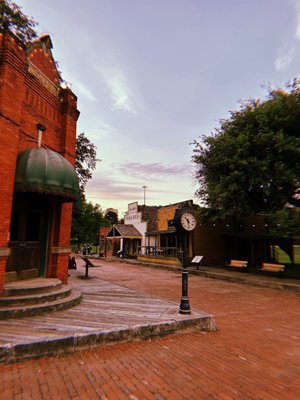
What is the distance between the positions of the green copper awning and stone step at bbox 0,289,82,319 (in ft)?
8.82

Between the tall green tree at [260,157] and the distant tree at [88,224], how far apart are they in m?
36.5

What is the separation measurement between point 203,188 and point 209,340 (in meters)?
16.0

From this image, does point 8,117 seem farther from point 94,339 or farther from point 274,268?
point 274,268

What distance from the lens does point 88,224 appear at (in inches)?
2002

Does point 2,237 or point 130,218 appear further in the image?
point 130,218

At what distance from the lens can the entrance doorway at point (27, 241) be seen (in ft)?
23.3

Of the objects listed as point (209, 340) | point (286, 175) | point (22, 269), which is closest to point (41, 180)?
point (22, 269)

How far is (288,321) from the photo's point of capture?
7234 millimetres

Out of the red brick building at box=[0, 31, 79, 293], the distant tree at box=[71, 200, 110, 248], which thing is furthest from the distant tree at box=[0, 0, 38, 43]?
the distant tree at box=[71, 200, 110, 248]

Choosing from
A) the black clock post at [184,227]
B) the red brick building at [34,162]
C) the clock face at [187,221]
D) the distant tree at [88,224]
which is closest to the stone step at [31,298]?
the red brick building at [34,162]

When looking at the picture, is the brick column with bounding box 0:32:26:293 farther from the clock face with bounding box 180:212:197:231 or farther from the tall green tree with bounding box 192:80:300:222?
the tall green tree with bounding box 192:80:300:222

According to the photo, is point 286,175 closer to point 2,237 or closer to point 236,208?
point 236,208

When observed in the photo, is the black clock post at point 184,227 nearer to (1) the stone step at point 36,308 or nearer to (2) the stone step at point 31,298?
(1) the stone step at point 36,308

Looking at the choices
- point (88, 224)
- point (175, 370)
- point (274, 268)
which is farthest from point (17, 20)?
point (88, 224)
